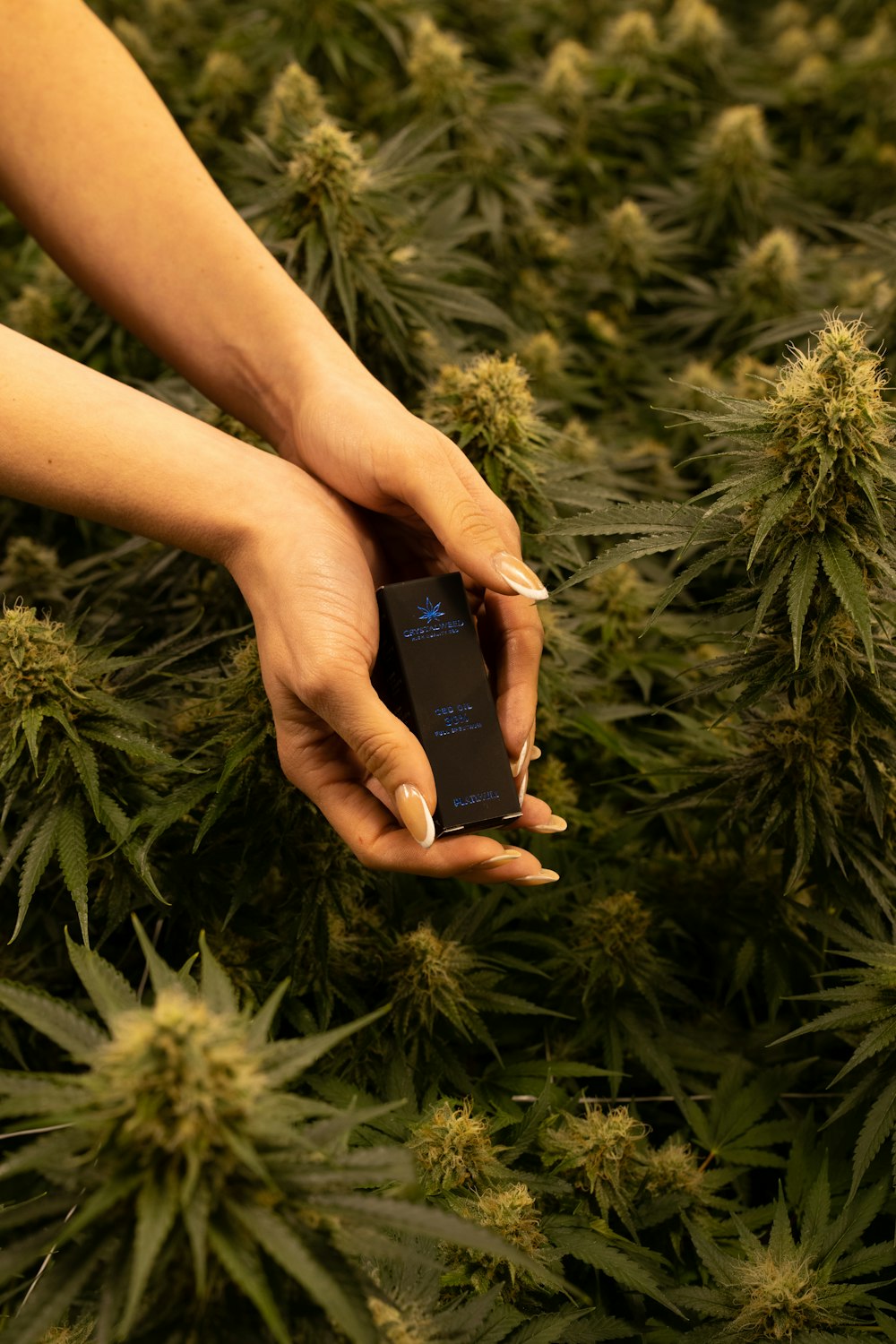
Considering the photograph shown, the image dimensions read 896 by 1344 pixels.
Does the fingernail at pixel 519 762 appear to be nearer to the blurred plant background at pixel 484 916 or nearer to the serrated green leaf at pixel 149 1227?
the blurred plant background at pixel 484 916

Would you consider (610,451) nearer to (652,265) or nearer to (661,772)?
(652,265)

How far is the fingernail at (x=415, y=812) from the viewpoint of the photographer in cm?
128

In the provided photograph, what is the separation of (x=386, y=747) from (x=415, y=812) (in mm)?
87

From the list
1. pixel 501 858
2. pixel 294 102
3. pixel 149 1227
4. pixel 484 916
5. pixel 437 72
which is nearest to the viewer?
pixel 149 1227

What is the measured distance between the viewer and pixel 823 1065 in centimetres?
167

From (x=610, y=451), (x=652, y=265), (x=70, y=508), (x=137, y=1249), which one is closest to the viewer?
(x=137, y=1249)

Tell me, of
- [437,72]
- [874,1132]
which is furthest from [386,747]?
[437,72]

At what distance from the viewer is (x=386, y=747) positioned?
129 cm

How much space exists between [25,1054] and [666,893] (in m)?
1.07

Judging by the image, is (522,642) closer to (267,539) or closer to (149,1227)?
(267,539)

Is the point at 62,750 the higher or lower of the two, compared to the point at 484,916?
higher

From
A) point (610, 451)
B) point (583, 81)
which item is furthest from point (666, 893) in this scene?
point (583, 81)

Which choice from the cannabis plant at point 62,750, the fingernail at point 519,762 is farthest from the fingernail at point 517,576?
the cannabis plant at point 62,750

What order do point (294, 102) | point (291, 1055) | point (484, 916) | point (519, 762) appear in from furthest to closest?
1. point (294, 102)
2. point (484, 916)
3. point (519, 762)
4. point (291, 1055)
